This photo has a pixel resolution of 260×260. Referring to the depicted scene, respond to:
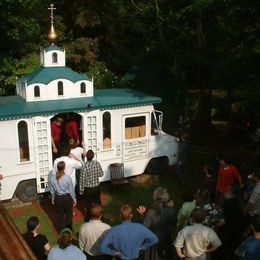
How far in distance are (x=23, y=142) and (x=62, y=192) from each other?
3.22 metres

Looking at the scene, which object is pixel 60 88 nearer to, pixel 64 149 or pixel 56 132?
pixel 56 132

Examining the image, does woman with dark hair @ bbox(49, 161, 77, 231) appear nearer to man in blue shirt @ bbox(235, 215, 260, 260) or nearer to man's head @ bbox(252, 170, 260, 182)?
man's head @ bbox(252, 170, 260, 182)

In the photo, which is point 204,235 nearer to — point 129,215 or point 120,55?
point 129,215

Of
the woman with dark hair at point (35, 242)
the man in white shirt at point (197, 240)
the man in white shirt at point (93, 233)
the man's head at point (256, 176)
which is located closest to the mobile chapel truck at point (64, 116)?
the woman with dark hair at point (35, 242)

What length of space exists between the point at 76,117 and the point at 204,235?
7957 millimetres

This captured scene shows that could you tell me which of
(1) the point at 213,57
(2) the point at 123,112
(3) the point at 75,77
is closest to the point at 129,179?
(2) the point at 123,112

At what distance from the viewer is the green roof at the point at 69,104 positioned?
11.7 metres

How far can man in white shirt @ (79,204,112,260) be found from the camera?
6.91m

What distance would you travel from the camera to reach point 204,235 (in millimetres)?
6523

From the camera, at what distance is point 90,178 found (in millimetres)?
9930

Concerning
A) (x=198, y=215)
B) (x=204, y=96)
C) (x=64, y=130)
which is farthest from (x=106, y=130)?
(x=204, y=96)

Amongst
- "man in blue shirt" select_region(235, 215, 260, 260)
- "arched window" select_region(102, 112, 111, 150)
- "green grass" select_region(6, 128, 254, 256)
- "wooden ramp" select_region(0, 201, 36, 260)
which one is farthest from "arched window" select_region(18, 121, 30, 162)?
"man in blue shirt" select_region(235, 215, 260, 260)

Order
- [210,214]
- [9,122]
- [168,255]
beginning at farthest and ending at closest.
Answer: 1. [9,122]
2. [168,255]
3. [210,214]

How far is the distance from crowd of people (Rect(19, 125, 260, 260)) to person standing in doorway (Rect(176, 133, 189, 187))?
2.80 m
